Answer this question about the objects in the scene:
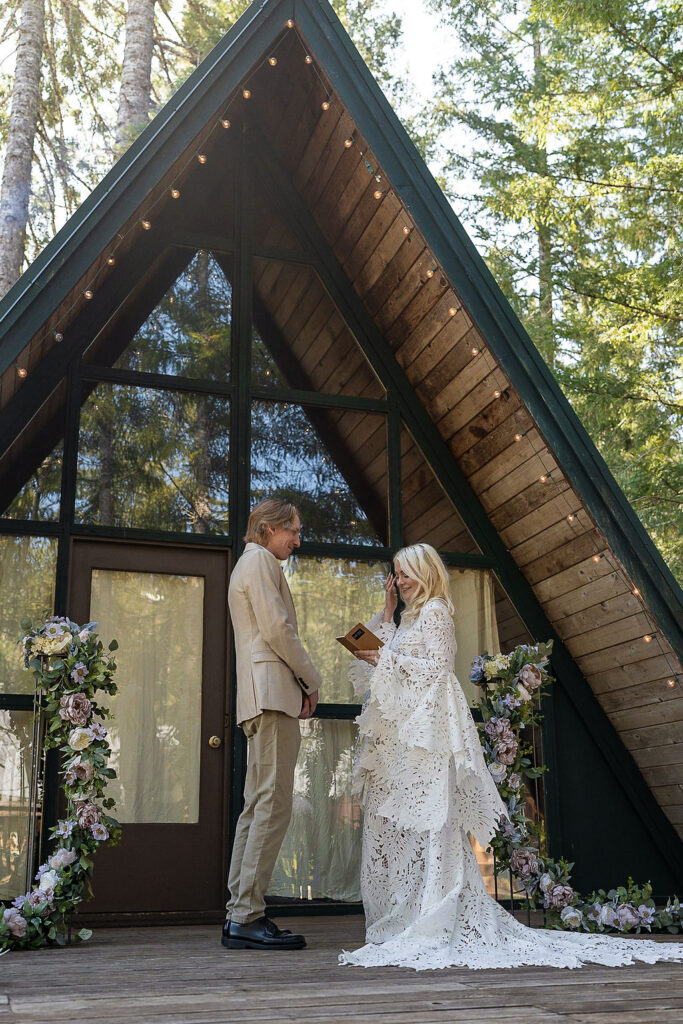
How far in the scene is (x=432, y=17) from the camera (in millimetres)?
13734

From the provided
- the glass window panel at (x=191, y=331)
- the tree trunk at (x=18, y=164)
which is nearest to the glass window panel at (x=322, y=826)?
the glass window panel at (x=191, y=331)

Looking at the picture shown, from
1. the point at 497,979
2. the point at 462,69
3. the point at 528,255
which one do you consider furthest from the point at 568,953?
the point at 462,69

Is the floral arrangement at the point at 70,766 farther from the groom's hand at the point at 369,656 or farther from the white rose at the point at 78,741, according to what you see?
the groom's hand at the point at 369,656

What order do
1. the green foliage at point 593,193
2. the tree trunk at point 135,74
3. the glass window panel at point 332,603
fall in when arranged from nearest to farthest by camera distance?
the glass window panel at point 332,603 < the green foliage at point 593,193 < the tree trunk at point 135,74

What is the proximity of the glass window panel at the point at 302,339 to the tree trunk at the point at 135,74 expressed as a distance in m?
4.35

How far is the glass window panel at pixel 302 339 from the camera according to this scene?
19.2 ft

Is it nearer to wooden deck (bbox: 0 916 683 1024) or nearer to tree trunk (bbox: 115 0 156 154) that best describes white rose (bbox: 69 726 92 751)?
wooden deck (bbox: 0 916 683 1024)

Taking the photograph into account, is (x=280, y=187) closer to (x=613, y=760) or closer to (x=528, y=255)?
(x=613, y=760)

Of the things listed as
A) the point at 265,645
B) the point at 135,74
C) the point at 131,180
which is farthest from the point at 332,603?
the point at 135,74

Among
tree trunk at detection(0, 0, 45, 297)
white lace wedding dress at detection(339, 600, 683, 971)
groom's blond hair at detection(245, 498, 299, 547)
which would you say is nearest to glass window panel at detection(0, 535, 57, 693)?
groom's blond hair at detection(245, 498, 299, 547)

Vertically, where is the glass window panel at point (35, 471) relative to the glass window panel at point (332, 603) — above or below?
above

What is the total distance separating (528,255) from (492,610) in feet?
26.5

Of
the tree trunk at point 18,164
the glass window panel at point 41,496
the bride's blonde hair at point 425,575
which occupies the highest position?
the tree trunk at point 18,164

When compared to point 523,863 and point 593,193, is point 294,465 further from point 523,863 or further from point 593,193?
point 593,193
